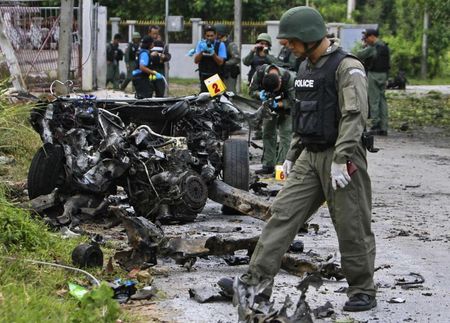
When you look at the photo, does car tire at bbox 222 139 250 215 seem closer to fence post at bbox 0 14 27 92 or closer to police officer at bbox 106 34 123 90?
fence post at bbox 0 14 27 92

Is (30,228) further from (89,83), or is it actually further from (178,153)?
(89,83)

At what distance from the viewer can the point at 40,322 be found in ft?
18.3

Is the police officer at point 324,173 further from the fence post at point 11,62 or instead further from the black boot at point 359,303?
the fence post at point 11,62

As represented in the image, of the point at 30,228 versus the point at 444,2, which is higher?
the point at 444,2

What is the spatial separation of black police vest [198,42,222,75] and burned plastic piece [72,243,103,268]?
37.9ft

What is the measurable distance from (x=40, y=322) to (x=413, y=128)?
17.2 meters

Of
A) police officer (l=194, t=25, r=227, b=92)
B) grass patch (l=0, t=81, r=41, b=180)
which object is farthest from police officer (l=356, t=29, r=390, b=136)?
grass patch (l=0, t=81, r=41, b=180)

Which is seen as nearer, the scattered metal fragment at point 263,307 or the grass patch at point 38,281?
the grass patch at point 38,281

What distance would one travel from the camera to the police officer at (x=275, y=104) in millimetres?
12344

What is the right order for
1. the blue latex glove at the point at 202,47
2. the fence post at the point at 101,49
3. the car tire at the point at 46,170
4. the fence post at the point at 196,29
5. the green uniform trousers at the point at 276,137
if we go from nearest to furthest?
1. the car tire at the point at 46,170
2. the green uniform trousers at the point at 276,137
3. the blue latex glove at the point at 202,47
4. the fence post at the point at 101,49
5. the fence post at the point at 196,29

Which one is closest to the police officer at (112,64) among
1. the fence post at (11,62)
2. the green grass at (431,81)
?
the fence post at (11,62)

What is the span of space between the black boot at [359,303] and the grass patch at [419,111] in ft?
50.3

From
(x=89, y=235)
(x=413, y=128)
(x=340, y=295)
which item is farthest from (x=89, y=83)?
(x=340, y=295)

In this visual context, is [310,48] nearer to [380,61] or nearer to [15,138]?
[15,138]
